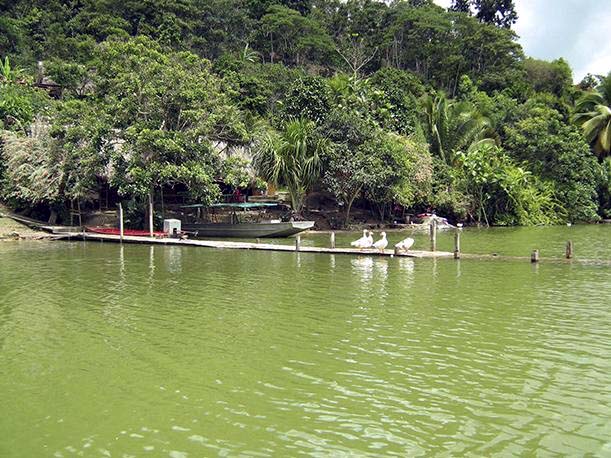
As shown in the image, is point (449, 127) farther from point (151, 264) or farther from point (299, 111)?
point (151, 264)

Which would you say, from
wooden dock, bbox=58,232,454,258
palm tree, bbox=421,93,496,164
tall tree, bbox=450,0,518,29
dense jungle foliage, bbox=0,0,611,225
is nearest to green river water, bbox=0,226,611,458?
wooden dock, bbox=58,232,454,258

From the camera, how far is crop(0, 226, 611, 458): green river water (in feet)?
22.3

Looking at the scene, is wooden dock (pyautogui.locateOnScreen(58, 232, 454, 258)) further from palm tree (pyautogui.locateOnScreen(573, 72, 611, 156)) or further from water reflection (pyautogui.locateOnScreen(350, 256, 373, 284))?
→ palm tree (pyautogui.locateOnScreen(573, 72, 611, 156))

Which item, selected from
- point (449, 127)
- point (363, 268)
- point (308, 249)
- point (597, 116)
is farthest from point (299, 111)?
point (597, 116)

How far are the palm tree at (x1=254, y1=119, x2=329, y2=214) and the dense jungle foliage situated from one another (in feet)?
0.28

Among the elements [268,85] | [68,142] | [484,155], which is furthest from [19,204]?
[484,155]

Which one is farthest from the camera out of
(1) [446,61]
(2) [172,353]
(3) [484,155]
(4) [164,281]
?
(1) [446,61]

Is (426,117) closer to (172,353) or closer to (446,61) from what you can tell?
(446,61)

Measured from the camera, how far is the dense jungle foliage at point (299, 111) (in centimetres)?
2902

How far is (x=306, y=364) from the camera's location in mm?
9336

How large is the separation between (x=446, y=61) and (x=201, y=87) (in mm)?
33554

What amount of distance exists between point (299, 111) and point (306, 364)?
29725 millimetres

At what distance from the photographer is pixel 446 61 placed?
55688mm

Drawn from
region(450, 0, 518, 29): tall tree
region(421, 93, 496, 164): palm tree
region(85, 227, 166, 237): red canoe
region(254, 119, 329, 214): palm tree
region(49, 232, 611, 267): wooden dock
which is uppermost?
region(450, 0, 518, 29): tall tree
